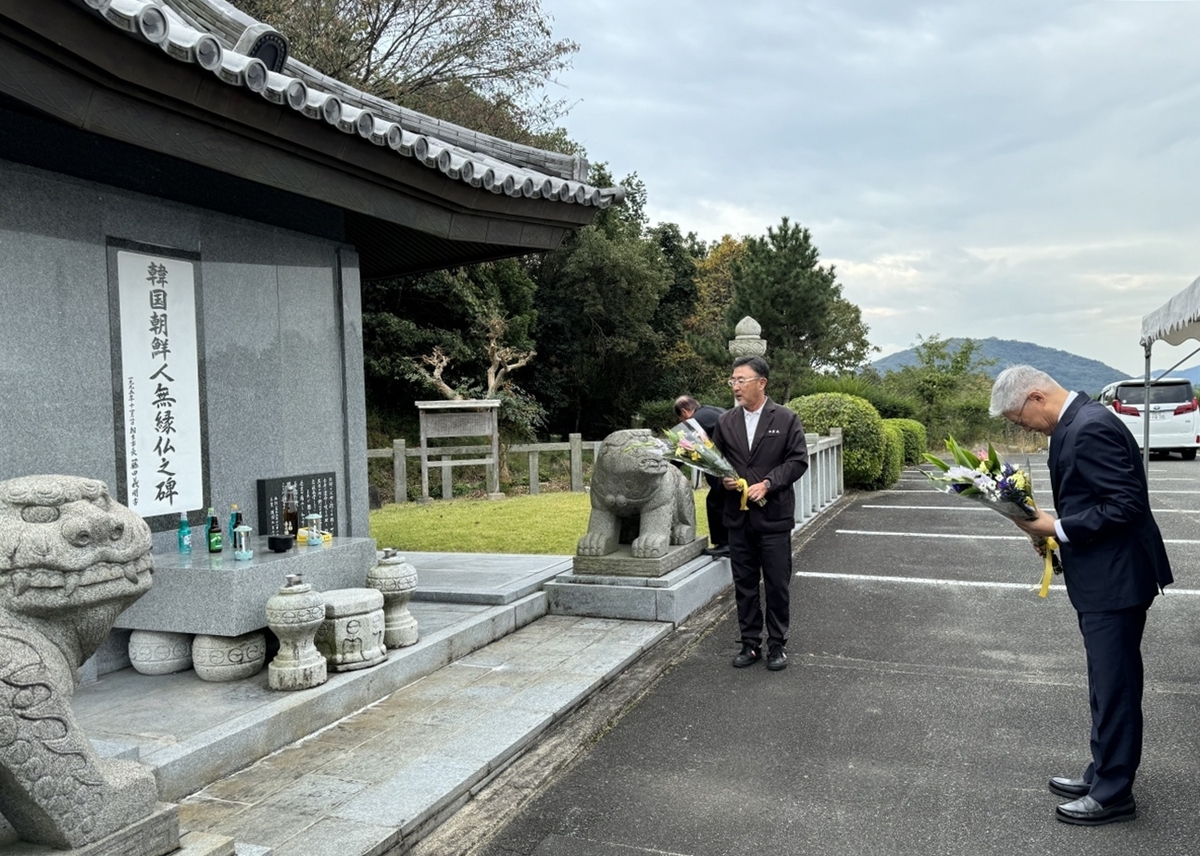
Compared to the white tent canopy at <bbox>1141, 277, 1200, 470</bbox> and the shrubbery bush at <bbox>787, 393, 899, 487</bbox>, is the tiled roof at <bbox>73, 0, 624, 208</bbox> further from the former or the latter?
the shrubbery bush at <bbox>787, 393, 899, 487</bbox>

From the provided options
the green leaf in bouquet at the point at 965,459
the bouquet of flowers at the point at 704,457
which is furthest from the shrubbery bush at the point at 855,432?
the green leaf in bouquet at the point at 965,459

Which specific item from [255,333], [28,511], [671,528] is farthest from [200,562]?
[671,528]

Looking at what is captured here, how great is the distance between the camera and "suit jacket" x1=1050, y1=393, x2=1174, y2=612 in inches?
126

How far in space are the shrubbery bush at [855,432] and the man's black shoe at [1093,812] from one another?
→ 453 inches

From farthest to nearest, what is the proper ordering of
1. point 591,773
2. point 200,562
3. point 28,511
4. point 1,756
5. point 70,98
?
point 200,562 → point 591,773 → point 70,98 → point 28,511 → point 1,756

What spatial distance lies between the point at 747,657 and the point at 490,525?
619 centimetres

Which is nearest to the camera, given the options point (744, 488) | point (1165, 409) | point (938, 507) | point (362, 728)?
point (362, 728)

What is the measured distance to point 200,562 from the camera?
454 cm

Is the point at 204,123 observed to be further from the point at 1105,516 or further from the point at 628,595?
the point at 1105,516

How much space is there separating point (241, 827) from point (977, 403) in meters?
26.2

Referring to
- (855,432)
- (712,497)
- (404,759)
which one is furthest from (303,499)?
(855,432)

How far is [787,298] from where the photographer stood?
25891 millimetres

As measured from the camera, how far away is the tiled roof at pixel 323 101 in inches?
141

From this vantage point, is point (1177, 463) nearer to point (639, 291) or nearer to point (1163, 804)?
point (639, 291)
